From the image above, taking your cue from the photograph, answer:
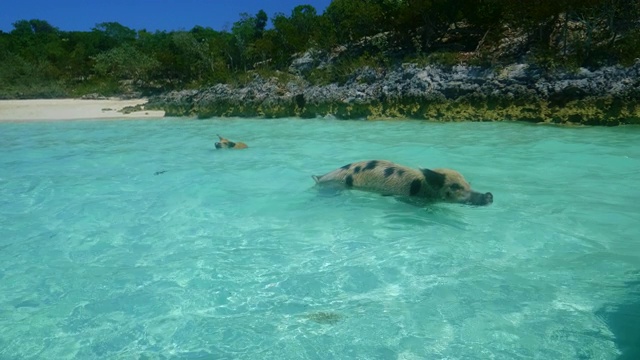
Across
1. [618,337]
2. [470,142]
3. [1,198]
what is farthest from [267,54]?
[618,337]

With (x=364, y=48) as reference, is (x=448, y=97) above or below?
below

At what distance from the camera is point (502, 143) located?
1326cm

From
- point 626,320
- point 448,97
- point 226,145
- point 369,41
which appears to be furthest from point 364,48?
point 626,320

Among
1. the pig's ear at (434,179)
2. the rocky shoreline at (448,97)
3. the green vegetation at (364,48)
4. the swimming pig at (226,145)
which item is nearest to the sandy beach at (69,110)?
the rocky shoreline at (448,97)

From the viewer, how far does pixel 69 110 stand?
28.1 metres

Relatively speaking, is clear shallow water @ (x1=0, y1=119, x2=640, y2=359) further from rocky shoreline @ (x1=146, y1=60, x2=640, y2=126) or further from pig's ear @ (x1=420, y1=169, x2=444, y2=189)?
rocky shoreline @ (x1=146, y1=60, x2=640, y2=126)

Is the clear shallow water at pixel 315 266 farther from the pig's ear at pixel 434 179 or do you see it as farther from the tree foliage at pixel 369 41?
the tree foliage at pixel 369 41

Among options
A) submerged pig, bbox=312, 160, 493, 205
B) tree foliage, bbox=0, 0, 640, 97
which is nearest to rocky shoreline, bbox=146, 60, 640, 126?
tree foliage, bbox=0, 0, 640, 97

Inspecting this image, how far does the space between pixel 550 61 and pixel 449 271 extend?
1706cm

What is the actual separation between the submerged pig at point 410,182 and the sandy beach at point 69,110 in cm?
1939

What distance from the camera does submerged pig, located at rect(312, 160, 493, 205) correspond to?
6555 mm

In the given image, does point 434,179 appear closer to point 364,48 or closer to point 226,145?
point 226,145

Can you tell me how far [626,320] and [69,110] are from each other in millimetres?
29793

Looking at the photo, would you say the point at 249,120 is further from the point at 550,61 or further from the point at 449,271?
the point at 449,271
